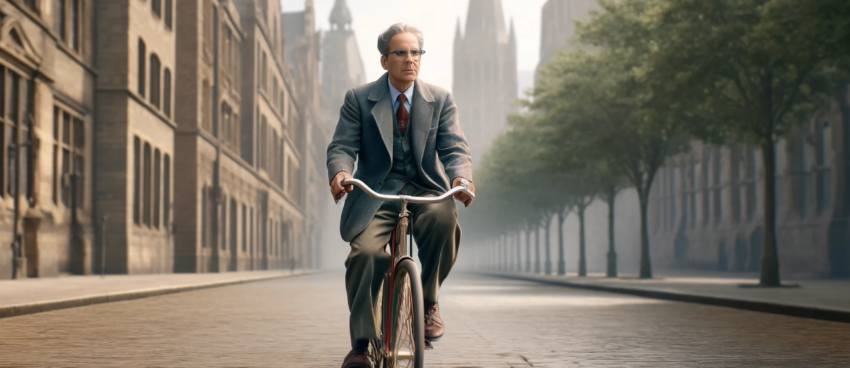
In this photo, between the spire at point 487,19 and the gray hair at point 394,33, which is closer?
the gray hair at point 394,33

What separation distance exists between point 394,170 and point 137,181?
30865 millimetres

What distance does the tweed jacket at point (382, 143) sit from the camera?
5.24 m

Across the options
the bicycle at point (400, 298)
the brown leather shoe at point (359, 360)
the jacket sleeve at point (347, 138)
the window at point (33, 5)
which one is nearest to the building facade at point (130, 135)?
the window at point (33, 5)

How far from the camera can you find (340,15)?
17488 centimetres

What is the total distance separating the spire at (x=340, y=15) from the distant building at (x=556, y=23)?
202 feet

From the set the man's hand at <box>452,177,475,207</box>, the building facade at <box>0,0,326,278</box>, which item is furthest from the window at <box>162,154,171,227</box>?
the man's hand at <box>452,177,475,207</box>

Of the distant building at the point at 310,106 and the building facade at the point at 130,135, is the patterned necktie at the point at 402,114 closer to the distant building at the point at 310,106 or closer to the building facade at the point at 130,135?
the building facade at the point at 130,135

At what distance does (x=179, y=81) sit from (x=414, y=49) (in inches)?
1490

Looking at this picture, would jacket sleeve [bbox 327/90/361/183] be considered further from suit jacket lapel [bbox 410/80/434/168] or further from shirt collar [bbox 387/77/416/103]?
suit jacket lapel [bbox 410/80/434/168]

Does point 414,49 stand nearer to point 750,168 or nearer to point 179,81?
point 179,81

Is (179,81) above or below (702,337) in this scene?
above

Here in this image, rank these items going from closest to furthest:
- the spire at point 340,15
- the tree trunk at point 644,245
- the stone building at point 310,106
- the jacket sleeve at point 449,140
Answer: the jacket sleeve at point 449,140 < the tree trunk at point 644,245 < the stone building at point 310,106 < the spire at point 340,15

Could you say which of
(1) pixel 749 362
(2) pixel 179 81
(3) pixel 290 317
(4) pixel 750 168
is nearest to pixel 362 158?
(1) pixel 749 362

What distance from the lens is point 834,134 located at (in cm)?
3319
